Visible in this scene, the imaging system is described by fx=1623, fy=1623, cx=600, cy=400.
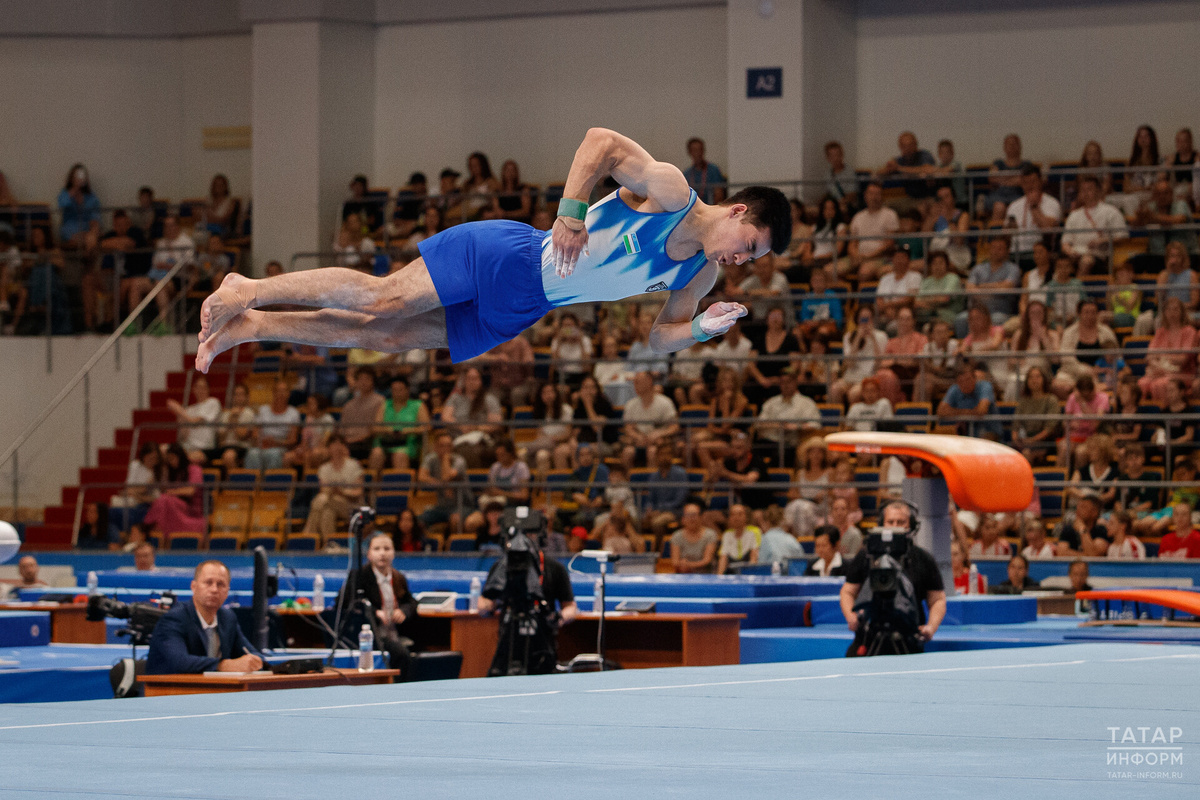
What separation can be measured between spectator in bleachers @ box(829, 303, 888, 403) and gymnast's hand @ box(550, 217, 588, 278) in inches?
363

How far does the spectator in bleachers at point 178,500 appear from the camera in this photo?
15.1m

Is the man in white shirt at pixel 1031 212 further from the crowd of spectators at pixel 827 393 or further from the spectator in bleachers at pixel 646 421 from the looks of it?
the spectator in bleachers at pixel 646 421

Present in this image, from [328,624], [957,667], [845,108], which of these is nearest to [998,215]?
[845,108]

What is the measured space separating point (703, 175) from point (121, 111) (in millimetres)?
7628

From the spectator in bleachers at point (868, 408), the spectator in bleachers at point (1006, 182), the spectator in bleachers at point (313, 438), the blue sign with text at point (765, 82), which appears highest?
the blue sign with text at point (765, 82)

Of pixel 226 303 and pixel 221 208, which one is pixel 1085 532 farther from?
pixel 221 208

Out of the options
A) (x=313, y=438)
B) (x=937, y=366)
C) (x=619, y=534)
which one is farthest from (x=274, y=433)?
(x=937, y=366)

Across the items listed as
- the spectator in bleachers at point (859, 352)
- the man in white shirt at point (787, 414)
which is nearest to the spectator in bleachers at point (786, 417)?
the man in white shirt at point (787, 414)

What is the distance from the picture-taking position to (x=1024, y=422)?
525 inches

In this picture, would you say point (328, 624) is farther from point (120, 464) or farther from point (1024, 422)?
point (120, 464)

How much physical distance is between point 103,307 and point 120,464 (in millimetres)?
Answer: 2039

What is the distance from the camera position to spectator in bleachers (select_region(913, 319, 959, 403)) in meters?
13.8

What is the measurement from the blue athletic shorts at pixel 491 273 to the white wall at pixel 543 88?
1299 centimetres

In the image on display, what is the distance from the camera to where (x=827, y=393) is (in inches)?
557
